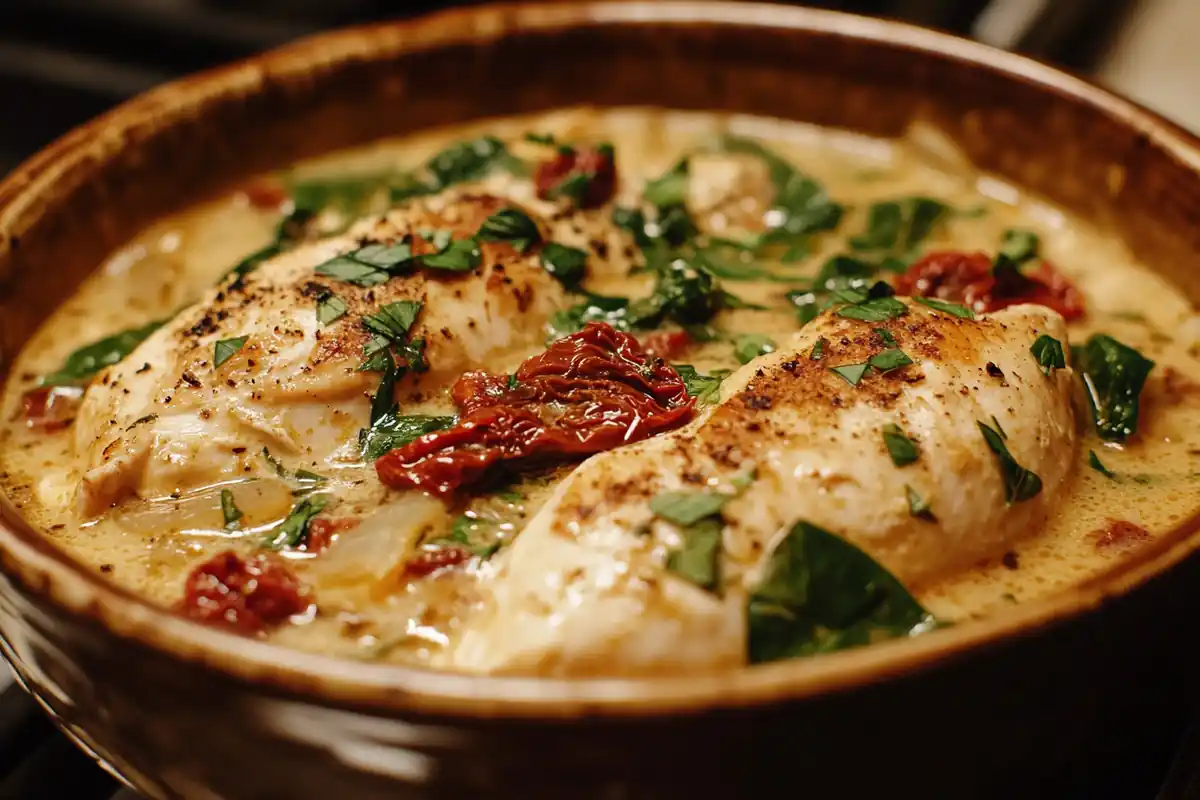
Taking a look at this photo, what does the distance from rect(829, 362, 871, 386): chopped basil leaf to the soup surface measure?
0.06ft

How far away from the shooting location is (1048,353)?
231cm

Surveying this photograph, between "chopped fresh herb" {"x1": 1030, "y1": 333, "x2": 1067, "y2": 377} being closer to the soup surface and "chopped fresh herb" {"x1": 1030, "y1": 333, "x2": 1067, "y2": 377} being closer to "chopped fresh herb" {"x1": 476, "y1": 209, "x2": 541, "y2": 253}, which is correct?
the soup surface

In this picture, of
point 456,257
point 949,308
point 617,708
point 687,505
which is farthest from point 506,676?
point 949,308

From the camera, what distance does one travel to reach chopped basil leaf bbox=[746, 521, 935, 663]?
1.80 m

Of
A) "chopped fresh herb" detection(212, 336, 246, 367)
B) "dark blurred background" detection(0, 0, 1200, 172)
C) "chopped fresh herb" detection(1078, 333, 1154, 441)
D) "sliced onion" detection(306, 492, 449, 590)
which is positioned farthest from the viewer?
"dark blurred background" detection(0, 0, 1200, 172)

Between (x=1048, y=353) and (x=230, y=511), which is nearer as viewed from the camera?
(x=230, y=511)

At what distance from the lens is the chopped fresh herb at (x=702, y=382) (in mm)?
2311

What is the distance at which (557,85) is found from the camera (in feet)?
12.5

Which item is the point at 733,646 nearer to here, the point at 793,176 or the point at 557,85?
the point at 793,176

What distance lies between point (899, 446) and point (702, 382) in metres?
0.56

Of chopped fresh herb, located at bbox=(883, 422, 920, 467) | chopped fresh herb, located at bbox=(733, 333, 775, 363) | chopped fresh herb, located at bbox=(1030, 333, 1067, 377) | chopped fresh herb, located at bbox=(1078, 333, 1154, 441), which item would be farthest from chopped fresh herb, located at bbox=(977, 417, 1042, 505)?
chopped fresh herb, located at bbox=(733, 333, 775, 363)

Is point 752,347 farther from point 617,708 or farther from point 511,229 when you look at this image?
point 617,708

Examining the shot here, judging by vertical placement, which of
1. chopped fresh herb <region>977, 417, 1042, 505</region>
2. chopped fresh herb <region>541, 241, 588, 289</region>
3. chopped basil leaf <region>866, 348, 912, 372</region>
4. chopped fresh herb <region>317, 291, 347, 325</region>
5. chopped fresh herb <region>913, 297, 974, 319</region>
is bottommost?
chopped fresh herb <region>977, 417, 1042, 505</region>

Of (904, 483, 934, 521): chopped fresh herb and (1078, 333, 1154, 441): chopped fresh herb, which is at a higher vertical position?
(1078, 333, 1154, 441): chopped fresh herb
